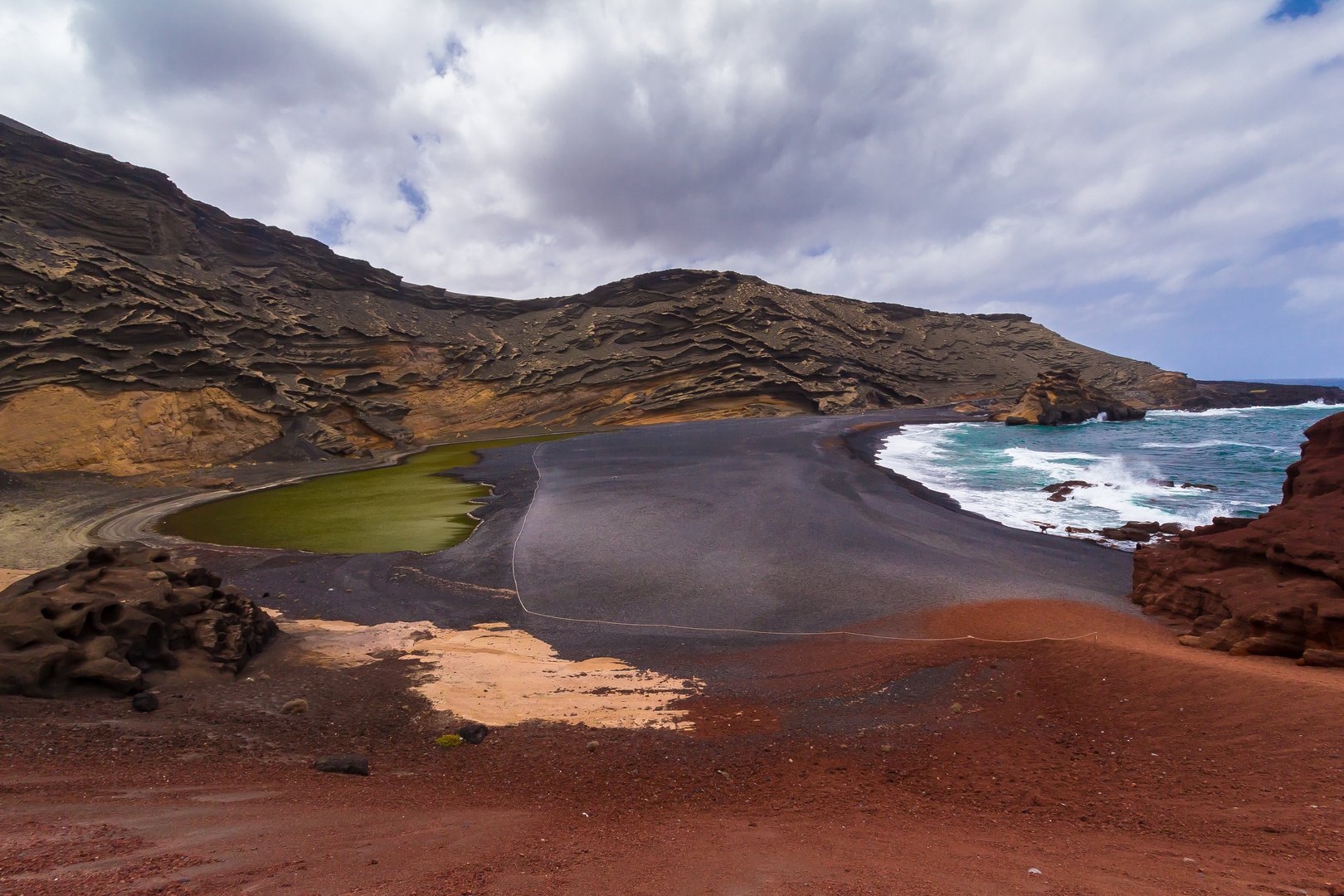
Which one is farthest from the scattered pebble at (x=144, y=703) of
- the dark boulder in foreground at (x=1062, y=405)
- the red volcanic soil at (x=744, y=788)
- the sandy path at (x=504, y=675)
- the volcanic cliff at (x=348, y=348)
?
the dark boulder in foreground at (x=1062, y=405)

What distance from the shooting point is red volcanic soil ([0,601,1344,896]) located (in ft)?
8.18

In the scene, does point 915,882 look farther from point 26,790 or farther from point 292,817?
point 26,790

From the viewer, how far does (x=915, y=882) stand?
2605mm

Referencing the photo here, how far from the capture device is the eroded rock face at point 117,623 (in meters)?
4.36

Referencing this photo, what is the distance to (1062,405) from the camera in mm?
38344

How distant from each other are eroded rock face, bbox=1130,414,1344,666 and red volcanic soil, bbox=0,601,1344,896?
39 cm

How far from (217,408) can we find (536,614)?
2525 cm

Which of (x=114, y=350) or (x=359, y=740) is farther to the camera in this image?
(x=114, y=350)

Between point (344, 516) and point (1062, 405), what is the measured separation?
141 feet

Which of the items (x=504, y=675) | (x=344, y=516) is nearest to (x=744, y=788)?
(x=504, y=675)

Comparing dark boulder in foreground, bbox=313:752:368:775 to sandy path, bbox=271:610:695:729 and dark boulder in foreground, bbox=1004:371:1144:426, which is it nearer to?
sandy path, bbox=271:610:695:729

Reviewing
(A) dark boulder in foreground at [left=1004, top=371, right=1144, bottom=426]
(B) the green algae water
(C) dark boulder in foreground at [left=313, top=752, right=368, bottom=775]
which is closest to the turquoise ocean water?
(A) dark boulder in foreground at [left=1004, top=371, right=1144, bottom=426]

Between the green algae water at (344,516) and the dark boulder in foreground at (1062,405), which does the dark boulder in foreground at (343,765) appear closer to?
the green algae water at (344,516)

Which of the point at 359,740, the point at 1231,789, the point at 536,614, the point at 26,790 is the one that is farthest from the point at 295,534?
the point at 1231,789
